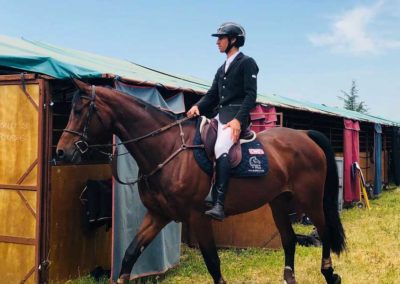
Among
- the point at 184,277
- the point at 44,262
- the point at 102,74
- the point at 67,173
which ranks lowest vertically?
the point at 184,277

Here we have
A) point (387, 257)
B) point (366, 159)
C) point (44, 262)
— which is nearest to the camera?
point (44, 262)

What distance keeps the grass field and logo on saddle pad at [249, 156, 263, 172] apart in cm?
173

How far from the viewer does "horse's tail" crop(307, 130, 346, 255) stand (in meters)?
5.27

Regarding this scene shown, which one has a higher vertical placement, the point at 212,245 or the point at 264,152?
the point at 264,152

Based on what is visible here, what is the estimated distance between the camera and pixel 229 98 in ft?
14.5

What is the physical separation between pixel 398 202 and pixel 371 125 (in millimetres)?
3988

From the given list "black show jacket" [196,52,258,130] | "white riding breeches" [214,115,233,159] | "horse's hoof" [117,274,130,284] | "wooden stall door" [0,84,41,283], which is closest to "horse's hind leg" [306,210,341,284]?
"black show jacket" [196,52,258,130]

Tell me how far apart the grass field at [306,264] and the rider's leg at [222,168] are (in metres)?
1.75

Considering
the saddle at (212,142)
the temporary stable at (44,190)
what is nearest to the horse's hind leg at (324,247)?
the saddle at (212,142)

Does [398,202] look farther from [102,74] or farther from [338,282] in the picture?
[102,74]

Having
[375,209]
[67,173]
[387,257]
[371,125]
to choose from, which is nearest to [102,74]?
[67,173]

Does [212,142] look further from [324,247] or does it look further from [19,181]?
[19,181]

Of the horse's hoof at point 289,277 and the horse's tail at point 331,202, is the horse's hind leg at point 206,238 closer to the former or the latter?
the horse's hoof at point 289,277

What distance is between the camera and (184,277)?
18.3 feet
